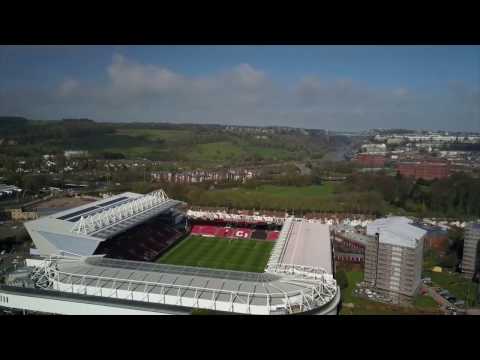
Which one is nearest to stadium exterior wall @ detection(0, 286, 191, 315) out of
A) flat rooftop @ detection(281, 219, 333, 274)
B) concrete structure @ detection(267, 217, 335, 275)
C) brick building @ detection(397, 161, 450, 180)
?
concrete structure @ detection(267, 217, 335, 275)

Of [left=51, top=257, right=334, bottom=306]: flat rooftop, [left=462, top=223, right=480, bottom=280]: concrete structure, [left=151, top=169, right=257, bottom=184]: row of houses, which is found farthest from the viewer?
[left=151, top=169, right=257, bottom=184]: row of houses

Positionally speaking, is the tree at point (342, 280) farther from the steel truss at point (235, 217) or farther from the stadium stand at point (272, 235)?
the steel truss at point (235, 217)

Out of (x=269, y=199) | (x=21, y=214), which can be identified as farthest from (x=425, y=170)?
(x=21, y=214)

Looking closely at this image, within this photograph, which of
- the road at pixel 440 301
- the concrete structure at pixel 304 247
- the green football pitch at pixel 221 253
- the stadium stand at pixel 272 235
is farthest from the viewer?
the stadium stand at pixel 272 235

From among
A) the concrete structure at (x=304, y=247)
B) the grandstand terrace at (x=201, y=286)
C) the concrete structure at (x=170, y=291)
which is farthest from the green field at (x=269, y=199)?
the concrete structure at (x=170, y=291)

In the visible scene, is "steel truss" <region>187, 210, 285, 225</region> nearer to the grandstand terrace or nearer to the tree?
the tree
